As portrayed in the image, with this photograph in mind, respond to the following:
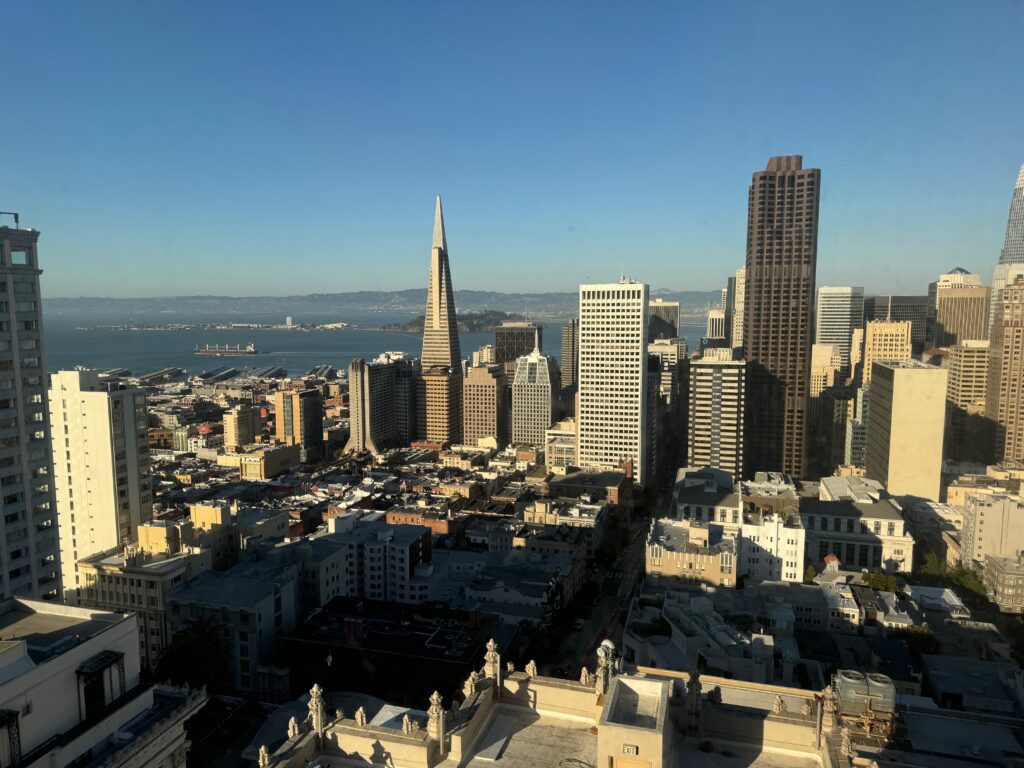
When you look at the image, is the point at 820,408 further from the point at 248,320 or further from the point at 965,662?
the point at 248,320

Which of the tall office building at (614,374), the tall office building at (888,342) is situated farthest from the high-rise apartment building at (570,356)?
the tall office building at (614,374)

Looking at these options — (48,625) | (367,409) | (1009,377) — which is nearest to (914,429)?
(1009,377)

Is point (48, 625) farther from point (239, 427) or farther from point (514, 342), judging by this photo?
point (514, 342)

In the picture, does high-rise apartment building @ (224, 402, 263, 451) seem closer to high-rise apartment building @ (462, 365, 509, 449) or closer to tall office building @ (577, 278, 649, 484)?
high-rise apartment building @ (462, 365, 509, 449)

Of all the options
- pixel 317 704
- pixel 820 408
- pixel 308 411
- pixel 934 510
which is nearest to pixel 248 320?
pixel 308 411

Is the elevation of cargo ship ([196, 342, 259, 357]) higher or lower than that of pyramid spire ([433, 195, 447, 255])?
lower

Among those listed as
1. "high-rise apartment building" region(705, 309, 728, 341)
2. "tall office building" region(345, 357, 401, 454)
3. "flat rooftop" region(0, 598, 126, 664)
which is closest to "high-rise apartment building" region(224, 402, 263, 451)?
"tall office building" region(345, 357, 401, 454)
